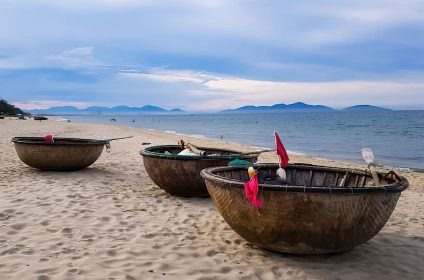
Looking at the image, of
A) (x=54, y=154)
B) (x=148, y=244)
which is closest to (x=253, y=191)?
(x=148, y=244)

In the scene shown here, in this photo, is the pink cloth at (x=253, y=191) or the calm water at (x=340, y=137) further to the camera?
the calm water at (x=340, y=137)

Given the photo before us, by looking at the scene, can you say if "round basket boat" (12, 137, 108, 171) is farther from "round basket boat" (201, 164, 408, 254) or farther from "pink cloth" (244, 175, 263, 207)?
"pink cloth" (244, 175, 263, 207)

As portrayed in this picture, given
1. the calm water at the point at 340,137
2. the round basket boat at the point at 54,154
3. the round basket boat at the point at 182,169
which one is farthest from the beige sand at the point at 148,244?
the calm water at the point at 340,137

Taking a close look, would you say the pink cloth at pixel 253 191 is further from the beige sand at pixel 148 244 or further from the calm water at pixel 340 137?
the calm water at pixel 340 137

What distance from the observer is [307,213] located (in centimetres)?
412

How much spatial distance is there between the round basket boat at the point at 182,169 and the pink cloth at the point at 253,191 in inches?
116

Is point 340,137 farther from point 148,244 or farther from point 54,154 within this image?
point 148,244

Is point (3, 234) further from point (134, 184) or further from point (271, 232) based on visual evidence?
point (134, 184)

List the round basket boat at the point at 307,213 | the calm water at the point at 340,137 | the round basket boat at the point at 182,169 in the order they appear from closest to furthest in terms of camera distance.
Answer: the round basket boat at the point at 307,213
the round basket boat at the point at 182,169
the calm water at the point at 340,137

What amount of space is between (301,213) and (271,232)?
16.2 inches

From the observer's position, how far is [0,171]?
9750 millimetres

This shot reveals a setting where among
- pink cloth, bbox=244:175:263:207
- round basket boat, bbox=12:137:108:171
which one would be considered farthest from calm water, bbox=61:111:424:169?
pink cloth, bbox=244:175:263:207

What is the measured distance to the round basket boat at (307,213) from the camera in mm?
4070

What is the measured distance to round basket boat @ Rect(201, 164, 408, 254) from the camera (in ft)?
13.4
